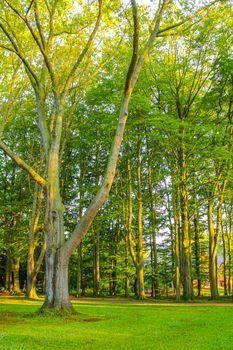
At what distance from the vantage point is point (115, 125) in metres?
23.1

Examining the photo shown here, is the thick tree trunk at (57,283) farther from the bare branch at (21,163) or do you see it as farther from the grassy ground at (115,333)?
the bare branch at (21,163)

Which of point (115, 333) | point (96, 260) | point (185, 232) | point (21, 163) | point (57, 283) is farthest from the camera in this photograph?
point (96, 260)

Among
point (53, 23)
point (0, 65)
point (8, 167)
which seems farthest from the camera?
point (8, 167)

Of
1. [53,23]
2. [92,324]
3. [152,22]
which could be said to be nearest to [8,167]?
[53,23]

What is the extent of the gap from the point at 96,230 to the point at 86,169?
5.37 meters

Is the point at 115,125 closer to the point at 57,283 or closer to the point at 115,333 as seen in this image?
the point at 57,283

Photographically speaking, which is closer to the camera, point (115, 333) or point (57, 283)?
point (115, 333)

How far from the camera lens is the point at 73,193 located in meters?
32.1

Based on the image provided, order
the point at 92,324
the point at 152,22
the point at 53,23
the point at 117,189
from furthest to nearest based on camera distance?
1. the point at 117,189
2. the point at 53,23
3. the point at 152,22
4. the point at 92,324

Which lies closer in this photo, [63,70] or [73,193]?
[63,70]

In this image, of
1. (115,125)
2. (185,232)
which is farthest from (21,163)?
(185,232)

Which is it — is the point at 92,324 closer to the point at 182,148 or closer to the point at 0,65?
the point at 182,148

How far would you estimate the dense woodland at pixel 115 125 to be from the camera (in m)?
14.7

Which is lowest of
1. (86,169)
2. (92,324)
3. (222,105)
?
(92,324)
